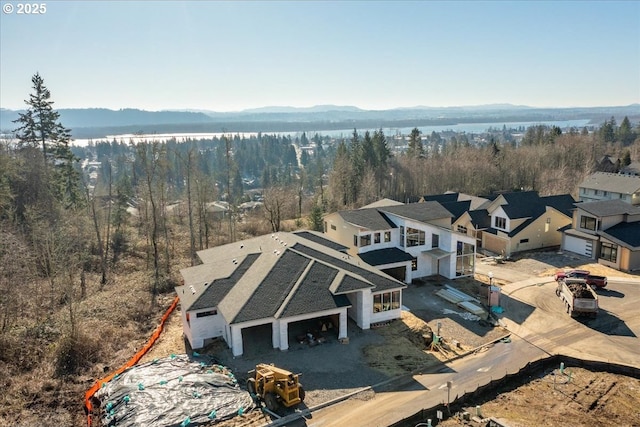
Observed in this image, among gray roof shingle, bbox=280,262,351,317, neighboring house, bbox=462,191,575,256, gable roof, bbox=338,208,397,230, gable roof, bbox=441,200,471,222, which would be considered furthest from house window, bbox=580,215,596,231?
gray roof shingle, bbox=280,262,351,317

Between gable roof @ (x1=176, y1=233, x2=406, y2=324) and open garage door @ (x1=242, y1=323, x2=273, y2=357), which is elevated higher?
gable roof @ (x1=176, y1=233, x2=406, y2=324)


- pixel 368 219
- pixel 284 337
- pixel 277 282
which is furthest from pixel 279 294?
pixel 368 219

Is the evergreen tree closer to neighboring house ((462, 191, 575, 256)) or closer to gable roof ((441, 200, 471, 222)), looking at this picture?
gable roof ((441, 200, 471, 222))

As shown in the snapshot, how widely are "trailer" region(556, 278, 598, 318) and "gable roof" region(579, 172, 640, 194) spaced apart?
91.9 ft

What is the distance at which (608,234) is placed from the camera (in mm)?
33344

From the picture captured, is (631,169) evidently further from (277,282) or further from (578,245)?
(277,282)

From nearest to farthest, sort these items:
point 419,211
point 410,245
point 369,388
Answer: point 369,388 < point 410,245 < point 419,211

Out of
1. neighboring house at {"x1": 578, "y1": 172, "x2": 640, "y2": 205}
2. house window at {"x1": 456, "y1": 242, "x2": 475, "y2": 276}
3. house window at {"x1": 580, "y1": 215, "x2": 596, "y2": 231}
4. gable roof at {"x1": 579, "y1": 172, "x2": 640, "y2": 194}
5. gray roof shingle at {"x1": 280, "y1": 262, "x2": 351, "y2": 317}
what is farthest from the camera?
gable roof at {"x1": 579, "y1": 172, "x2": 640, "y2": 194}

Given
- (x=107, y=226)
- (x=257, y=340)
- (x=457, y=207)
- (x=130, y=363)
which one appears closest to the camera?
(x=130, y=363)

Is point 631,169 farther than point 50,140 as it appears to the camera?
Yes

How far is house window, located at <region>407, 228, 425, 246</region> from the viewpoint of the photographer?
3058 centimetres

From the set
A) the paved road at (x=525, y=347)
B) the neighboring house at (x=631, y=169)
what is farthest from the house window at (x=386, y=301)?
the neighboring house at (x=631, y=169)

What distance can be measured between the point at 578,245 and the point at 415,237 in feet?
52.8

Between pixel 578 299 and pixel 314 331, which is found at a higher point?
pixel 578 299
